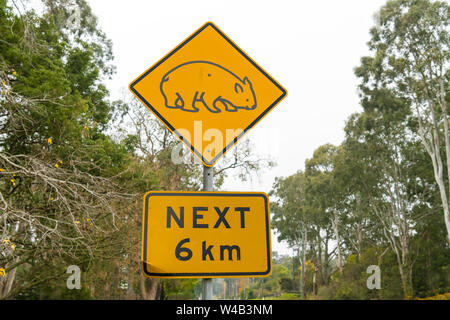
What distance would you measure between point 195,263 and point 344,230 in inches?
1220

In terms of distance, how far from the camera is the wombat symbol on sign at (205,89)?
172 centimetres

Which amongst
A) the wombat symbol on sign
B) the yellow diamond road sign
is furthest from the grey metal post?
the wombat symbol on sign

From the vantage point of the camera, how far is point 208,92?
1.75 m

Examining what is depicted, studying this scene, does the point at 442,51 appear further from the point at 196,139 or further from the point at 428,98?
the point at 196,139

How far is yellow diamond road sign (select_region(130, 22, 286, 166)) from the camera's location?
1668 millimetres

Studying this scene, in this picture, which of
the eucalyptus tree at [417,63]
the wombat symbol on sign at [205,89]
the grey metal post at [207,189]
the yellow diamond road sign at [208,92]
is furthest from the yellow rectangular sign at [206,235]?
the eucalyptus tree at [417,63]

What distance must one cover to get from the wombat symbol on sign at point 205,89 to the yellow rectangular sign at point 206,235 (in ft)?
1.59

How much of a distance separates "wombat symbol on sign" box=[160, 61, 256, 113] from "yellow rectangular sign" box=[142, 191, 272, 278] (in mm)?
485

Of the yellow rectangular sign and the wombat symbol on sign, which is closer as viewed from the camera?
the yellow rectangular sign

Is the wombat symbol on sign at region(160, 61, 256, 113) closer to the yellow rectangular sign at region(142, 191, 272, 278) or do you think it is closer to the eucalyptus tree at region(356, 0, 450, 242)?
the yellow rectangular sign at region(142, 191, 272, 278)

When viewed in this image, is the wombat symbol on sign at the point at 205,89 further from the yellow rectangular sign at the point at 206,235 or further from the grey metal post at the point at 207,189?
the yellow rectangular sign at the point at 206,235

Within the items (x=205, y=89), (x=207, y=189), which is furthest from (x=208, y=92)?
(x=207, y=189)

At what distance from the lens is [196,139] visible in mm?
1656
